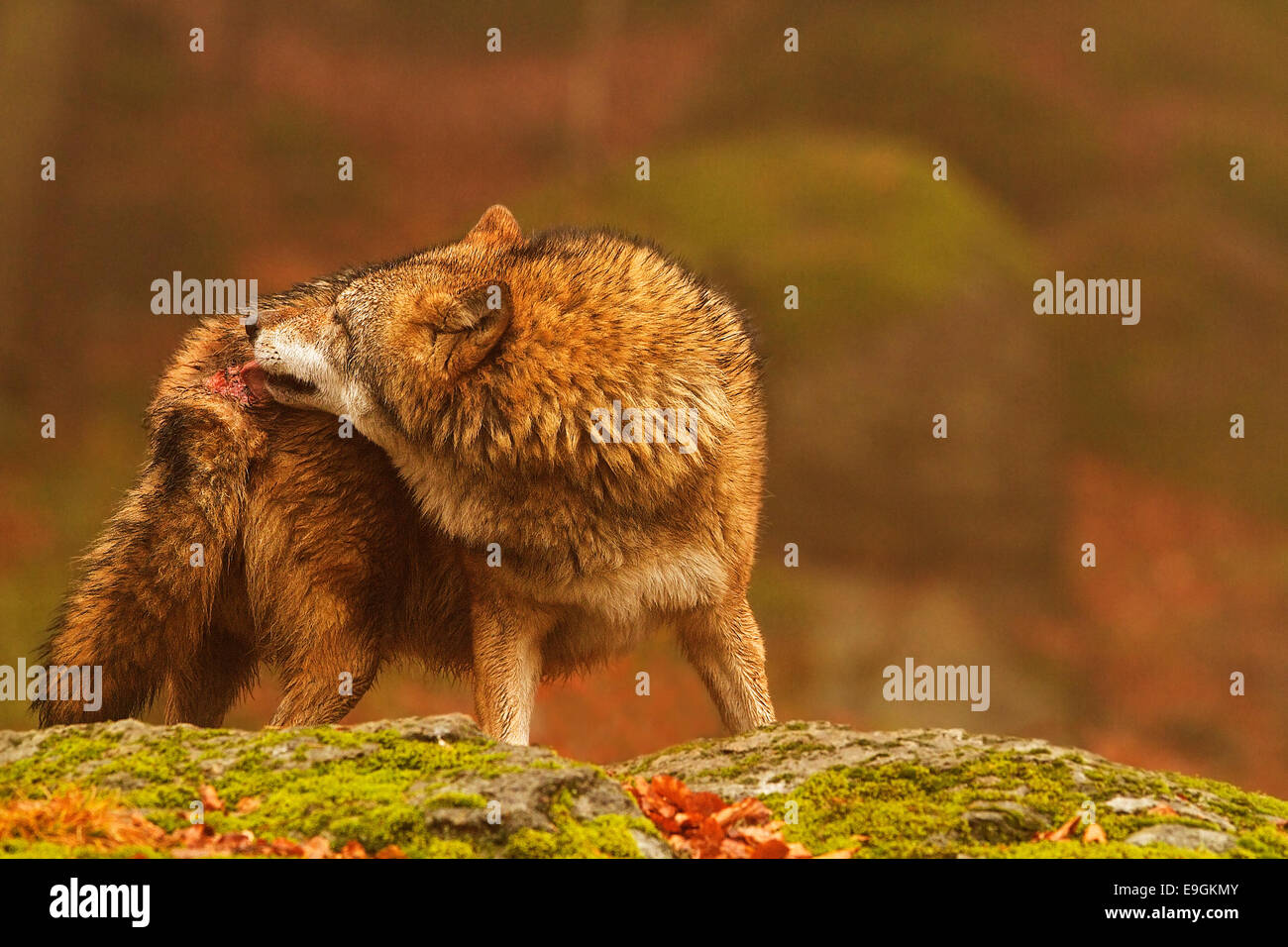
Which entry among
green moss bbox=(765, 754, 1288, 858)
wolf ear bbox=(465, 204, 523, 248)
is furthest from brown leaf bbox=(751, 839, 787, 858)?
wolf ear bbox=(465, 204, 523, 248)

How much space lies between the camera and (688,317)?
6230 mm

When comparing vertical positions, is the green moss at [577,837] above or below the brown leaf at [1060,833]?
above

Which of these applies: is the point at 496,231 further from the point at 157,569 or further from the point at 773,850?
the point at 773,850

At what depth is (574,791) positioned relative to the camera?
13.5 feet

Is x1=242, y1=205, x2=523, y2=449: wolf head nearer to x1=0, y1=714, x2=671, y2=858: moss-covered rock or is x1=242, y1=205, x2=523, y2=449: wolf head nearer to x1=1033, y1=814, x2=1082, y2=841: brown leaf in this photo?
x1=0, y1=714, x2=671, y2=858: moss-covered rock

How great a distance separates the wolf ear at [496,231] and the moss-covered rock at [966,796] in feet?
9.49

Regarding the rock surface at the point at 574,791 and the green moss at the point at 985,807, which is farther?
the green moss at the point at 985,807

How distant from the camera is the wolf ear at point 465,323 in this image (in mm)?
5734

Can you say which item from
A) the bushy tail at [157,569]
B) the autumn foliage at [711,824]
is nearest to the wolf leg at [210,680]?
the bushy tail at [157,569]

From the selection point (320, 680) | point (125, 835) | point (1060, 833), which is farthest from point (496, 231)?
point (1060, 833)

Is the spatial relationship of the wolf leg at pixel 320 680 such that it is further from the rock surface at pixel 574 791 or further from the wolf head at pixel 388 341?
the rock surface at pixel 574 791

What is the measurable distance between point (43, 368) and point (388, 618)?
11.8m

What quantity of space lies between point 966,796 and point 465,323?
9.55 feet

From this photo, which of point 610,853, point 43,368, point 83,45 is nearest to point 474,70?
point 83,45
